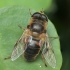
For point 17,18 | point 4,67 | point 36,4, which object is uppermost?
point 36,4

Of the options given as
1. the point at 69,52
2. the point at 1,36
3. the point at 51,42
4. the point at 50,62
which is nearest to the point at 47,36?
the point at 51,42

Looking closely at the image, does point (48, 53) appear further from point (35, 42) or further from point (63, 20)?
point (63, 20)

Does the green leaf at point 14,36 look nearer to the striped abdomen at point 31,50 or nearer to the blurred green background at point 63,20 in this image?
the striped abdomen at point 31,50

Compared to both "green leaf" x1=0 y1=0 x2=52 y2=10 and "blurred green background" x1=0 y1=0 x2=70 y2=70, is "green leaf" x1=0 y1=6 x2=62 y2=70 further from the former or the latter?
"blurred green background" x1=0 y1=0 x2=70 y2=70

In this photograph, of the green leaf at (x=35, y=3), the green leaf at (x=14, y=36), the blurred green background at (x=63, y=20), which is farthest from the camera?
the blurred green background at (x=63, y=20)

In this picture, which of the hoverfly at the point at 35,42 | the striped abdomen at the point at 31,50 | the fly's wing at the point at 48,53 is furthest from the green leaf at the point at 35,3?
the striped abdomen at the point at 31,50

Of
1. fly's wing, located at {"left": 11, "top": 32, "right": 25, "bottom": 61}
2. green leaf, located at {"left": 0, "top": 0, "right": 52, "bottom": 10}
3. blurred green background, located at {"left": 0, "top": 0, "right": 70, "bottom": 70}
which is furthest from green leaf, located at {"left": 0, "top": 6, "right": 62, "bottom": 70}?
blurred green background, located at {"left": 0, "top": 0, "right": 70, "bottom": 70}

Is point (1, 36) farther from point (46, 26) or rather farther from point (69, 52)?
point (69, 52)
